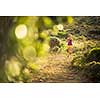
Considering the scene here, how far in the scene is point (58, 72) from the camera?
5.58 feet

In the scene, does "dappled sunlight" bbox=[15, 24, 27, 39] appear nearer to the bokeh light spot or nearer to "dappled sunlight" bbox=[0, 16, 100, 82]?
"dappled sunlight" bbox=[0, 16, 100, 82]

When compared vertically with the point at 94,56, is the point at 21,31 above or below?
above

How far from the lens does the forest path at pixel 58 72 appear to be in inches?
66.8

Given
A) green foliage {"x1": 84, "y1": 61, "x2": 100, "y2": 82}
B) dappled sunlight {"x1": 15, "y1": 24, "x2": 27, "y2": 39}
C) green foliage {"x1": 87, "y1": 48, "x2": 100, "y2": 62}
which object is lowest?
green foliage {"x1": 84, "y1": 61, "x2": 100, "y2": 82}

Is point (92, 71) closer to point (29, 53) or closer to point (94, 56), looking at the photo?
point (94, 56)

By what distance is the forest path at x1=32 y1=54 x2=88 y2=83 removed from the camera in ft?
5.57

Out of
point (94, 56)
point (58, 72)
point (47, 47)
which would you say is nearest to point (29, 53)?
point (47, 47)

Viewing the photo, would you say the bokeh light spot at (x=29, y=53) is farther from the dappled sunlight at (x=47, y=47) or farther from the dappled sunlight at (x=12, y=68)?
the dappled sunlight at (x=12, y=68)

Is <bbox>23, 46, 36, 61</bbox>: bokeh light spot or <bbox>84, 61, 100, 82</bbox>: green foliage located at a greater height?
<bbox>23, 46, 36, 61</bbox>: bokeh light spot

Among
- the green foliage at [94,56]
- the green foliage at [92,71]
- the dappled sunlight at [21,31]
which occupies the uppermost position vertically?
the dappled sunlight at [21,31]

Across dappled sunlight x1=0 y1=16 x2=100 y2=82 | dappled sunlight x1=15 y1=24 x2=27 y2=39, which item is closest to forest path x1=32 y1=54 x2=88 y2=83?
dappled sunlight x1=0 y1=16 x2=100 y2=82

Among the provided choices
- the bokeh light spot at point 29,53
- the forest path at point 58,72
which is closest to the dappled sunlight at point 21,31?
the bokeh light spot at point 29,53
